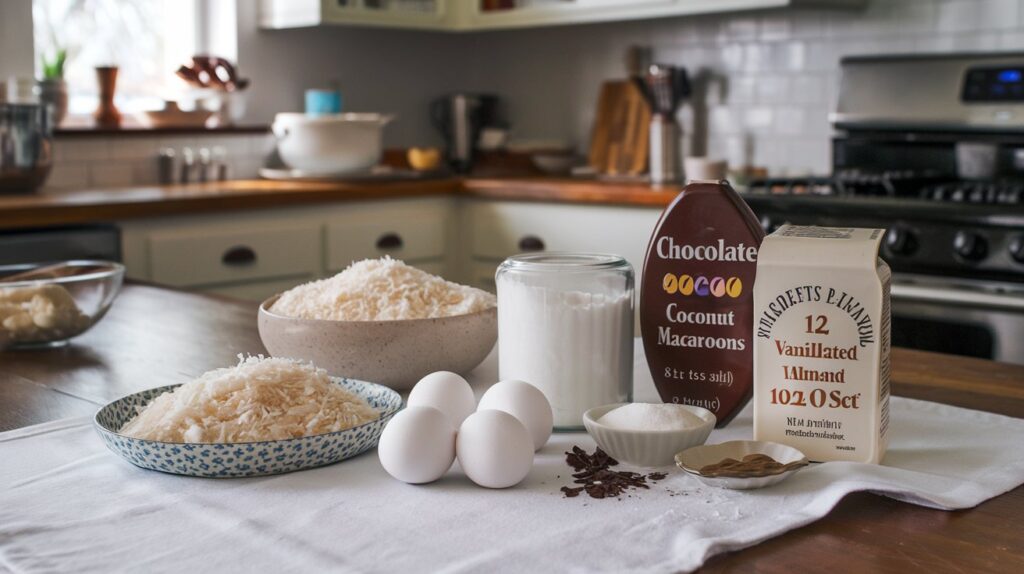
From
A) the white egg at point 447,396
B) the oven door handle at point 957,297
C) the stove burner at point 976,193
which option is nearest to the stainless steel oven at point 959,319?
the oven door handle at point 957,297

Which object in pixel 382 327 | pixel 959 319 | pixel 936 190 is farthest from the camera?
pixel 936 190

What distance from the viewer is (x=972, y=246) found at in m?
2.55

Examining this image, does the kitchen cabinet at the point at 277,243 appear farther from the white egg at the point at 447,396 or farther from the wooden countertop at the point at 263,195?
the white egg at the point at 447,396

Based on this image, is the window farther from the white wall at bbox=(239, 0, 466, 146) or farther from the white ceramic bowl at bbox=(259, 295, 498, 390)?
the white ceramic bowl at bbox=(259, 295, 498, 390)

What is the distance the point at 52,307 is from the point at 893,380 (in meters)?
1.03

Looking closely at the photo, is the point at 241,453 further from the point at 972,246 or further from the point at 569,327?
the point at 972,246

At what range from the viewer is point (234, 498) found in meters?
0.89

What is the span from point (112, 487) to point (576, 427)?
41 centimetres

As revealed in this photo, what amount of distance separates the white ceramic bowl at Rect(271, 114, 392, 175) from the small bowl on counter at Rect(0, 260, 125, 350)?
82.8 inches

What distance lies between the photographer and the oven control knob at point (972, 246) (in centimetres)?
255

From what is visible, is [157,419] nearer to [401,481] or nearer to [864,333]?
[401,481]

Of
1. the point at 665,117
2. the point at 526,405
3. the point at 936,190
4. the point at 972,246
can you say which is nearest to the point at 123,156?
the point at 665,117

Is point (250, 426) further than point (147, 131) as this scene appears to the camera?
No

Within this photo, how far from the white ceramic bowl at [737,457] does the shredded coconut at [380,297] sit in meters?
0.39
